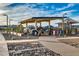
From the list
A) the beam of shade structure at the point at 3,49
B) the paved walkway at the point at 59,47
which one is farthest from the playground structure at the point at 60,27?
the beam of shade structure at the point at 3,49

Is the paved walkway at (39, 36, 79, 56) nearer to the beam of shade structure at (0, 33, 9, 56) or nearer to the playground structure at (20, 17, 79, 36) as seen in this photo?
the playground structure at (20, 17, 79, 36)

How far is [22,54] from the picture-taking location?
2.69 meters

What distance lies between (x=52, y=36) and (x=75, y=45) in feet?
0.87

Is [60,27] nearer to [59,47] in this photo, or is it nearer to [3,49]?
[59,47]

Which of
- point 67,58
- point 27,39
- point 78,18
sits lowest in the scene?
point 67,58

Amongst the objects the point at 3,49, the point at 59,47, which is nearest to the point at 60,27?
the point at 59,47

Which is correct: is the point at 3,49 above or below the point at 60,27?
below

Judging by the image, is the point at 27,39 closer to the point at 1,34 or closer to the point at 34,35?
the point at 34,35

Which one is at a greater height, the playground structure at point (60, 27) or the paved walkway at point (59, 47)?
the playground structure at point (60, 27)

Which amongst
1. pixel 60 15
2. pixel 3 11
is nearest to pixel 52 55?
pixel 60 15

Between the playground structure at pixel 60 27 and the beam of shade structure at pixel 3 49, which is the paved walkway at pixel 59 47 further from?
the beam of shade structure at pixel 3 49

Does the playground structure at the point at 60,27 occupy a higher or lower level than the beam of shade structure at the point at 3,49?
higher

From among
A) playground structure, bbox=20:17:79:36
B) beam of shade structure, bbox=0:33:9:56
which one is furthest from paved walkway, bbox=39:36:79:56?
beam of shade structure, bbox=0:33:9:56

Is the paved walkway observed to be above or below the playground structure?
below
